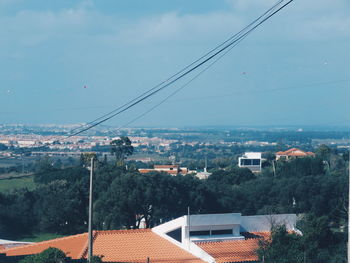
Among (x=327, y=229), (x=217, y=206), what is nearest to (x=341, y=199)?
(x=217, y=206)

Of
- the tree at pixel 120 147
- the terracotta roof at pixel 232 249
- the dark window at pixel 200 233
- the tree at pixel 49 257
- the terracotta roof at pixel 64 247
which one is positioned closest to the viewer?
the tree at pixel 49 257

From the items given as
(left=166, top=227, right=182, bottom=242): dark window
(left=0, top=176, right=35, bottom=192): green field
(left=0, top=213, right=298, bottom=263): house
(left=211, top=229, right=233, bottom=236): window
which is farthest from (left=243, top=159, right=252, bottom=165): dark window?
(left=166, top=227, right=182, bottom=242): dark window

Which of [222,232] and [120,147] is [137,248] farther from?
[120,147]

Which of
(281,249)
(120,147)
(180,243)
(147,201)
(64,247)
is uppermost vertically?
(120,147)

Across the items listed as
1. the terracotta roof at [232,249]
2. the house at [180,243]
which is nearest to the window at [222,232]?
the house at [180,243]

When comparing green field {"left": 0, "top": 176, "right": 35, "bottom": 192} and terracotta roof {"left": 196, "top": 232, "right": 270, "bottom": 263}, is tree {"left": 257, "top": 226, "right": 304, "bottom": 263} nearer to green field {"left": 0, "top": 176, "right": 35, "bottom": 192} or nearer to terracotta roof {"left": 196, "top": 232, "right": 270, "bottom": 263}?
terracotta roof {"left": 196, "top": 232, "right": 270, "bottom": 263}

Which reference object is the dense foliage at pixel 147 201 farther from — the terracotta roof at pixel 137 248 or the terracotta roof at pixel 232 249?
the terracotta roof at pixel 137 248

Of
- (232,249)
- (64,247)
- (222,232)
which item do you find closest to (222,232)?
(222,232)

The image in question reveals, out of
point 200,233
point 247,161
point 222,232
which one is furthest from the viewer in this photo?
point 247,161
